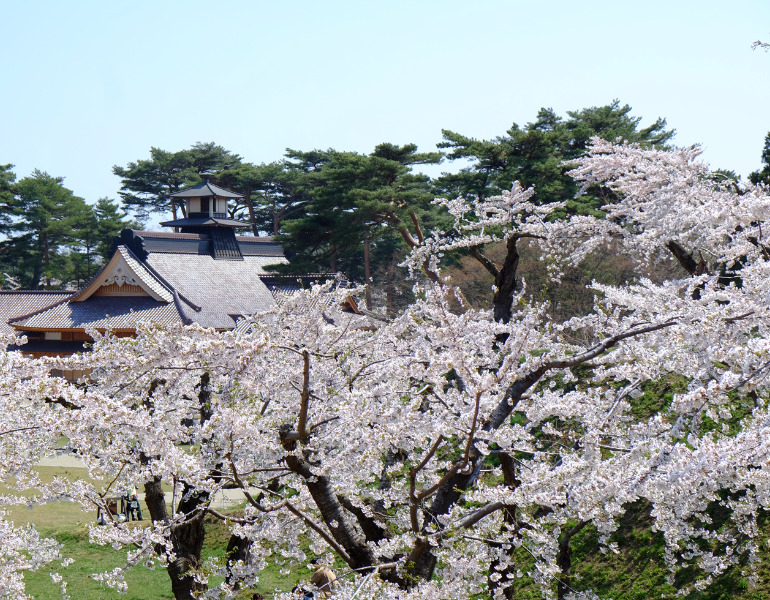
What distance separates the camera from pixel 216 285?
30500 mm

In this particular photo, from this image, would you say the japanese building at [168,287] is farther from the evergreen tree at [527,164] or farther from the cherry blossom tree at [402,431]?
the cherry blossom tree at [402,431]

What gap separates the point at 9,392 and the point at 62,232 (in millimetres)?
34109

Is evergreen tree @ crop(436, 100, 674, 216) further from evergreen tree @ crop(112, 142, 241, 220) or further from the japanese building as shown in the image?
evergreen tree @ crop(112, 142, 241, 220)

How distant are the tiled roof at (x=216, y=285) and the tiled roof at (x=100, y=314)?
1.05m

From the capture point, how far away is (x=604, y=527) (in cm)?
460

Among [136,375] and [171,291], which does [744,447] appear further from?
[171,291]

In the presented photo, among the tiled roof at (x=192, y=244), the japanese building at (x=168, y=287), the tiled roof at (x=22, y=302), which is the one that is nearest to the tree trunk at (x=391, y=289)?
the japanese building at (x=168, y=287)

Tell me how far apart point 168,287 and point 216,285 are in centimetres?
250

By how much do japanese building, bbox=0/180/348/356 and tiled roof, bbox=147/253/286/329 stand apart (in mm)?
40

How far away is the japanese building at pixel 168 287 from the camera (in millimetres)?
26672

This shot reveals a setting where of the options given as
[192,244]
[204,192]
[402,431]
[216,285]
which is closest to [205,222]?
[192,244]

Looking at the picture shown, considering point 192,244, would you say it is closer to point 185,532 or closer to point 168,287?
point 168,287

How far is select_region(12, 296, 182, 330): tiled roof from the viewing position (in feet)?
85.6

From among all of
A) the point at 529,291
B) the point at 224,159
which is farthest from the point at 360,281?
the point at 529,291
